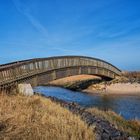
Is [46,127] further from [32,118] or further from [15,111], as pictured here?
[15,111]

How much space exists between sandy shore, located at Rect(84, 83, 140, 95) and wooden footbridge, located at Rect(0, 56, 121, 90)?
260cm

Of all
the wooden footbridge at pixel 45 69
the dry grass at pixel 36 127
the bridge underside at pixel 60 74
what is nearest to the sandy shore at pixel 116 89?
the bridge underside at pixel 60 74

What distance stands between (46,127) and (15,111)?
2250 millimetres

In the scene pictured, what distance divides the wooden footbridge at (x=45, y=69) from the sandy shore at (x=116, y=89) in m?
2.60

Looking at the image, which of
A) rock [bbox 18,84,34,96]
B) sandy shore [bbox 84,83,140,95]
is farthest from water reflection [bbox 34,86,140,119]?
sandy shore [bbox 84,83,140,95]

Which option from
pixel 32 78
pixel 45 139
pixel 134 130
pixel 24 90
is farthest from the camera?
pixel 32 78

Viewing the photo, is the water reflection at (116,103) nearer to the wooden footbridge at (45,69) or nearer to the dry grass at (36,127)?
the wooden footbridge at (45,69)

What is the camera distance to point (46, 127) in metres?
9.55

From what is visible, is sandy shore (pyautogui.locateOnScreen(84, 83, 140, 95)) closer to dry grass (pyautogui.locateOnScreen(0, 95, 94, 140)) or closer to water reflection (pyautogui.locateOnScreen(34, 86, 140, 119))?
water reflection (pyautogui.locateOnScreen(34, 86, 140, 119))

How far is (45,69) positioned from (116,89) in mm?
21241

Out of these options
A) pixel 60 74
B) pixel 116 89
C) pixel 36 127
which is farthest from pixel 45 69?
pixel 116 89

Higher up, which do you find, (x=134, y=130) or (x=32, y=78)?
(x=32, y=78)

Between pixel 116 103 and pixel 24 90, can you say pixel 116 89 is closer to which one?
pixel 116 103

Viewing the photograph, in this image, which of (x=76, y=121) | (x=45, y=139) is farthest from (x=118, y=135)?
(x=45, y=139)
